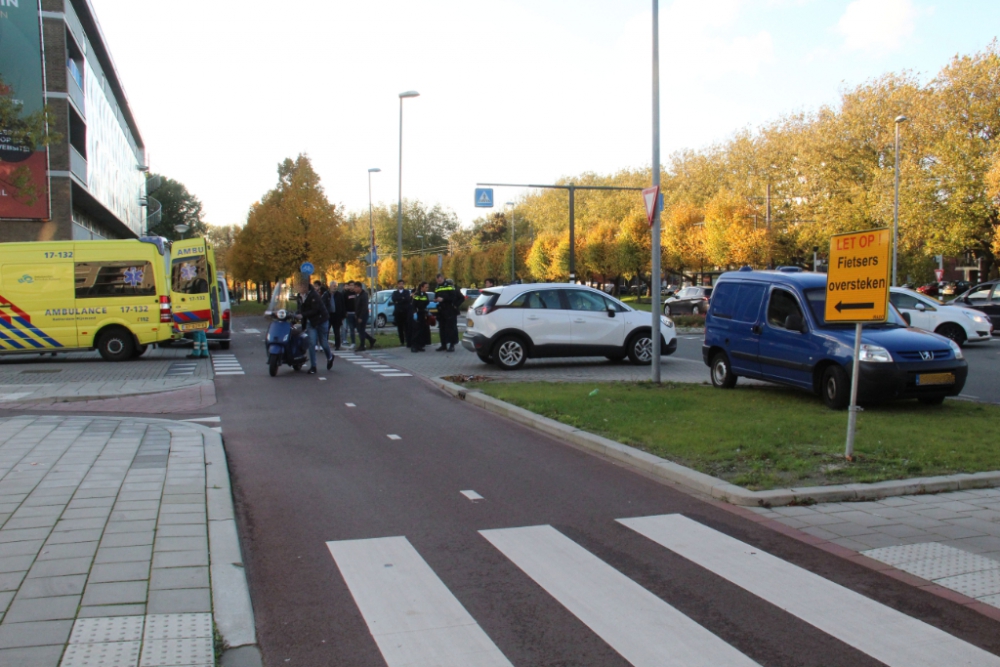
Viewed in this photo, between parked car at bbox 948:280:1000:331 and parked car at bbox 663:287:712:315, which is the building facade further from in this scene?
parked car at bbox 948:280:1000:331

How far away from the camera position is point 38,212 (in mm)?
30750

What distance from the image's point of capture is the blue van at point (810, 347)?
1018cm

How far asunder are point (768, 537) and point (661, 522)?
71 centimetres

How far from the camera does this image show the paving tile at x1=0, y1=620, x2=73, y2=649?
366 cm

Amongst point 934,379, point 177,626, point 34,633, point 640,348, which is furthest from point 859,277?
point 640,348

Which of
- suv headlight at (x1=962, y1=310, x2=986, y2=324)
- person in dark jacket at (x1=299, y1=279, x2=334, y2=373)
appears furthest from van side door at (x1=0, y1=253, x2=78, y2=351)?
suv headlight at (x1=962, y1=310, x2=986, y2=324)

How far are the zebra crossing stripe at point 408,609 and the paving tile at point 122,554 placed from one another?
41.5 inches

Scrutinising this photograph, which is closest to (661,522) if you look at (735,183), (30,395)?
(30,395)

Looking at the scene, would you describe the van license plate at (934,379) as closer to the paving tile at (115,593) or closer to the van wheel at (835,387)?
the van wheel at (835,387)

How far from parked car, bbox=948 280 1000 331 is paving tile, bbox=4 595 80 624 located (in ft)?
83.8

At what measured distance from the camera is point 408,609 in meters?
4.30

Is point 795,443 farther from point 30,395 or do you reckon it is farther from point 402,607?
point 30,395

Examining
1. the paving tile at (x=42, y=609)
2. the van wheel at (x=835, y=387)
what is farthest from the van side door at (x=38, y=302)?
the paving tile at (x=42, y=609)

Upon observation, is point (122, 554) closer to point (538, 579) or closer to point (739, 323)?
point (538, 579)
